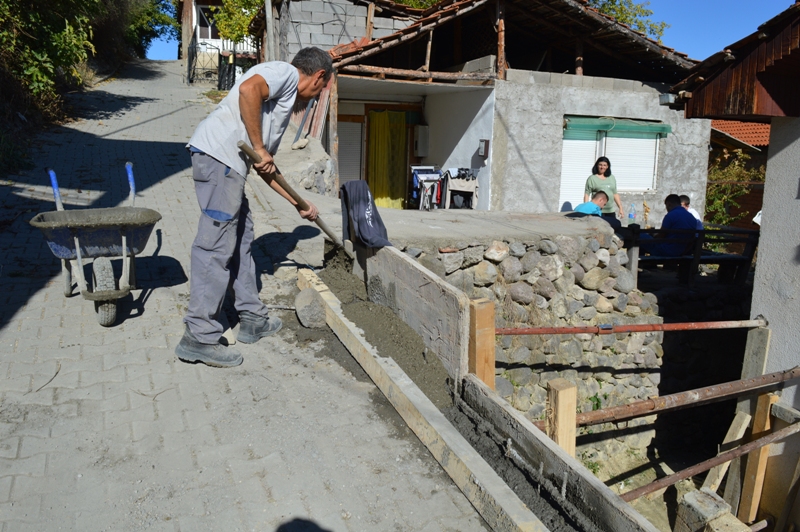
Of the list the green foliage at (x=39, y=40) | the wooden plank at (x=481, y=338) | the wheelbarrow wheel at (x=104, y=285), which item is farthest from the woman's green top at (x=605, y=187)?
the green foliage at (x=39, y=40)

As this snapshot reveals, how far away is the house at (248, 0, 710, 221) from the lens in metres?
11.6

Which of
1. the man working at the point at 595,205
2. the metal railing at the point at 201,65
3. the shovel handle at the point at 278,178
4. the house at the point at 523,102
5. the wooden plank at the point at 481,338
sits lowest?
the wooden plank at the point at 481,338

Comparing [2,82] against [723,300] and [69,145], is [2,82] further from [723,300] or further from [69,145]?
[723,300]

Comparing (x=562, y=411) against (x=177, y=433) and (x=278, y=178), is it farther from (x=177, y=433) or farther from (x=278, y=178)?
(x=278, y=178)

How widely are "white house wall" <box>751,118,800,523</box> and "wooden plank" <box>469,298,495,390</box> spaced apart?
3.38 m

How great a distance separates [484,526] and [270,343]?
2.27 meters

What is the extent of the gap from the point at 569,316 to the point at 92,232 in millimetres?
5381

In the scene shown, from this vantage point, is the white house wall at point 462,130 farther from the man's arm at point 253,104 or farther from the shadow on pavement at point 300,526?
the shadow on pavement at point 300,526

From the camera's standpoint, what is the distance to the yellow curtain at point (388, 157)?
14.3m

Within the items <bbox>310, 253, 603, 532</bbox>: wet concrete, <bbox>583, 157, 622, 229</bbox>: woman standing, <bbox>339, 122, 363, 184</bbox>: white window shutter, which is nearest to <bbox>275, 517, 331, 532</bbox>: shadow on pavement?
<bbox>310, 253, 603, 532</bbox>: wet concrete

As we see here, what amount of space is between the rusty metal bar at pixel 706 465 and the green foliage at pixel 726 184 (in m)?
12.9

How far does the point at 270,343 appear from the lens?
4.41 meters

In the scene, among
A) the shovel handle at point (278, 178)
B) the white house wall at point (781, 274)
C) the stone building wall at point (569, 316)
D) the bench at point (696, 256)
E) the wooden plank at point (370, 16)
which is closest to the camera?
the shovel handle at point (278, 178)

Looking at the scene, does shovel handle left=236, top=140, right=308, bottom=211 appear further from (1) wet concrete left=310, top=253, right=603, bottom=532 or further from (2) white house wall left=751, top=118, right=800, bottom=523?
(2) white house wall left=751, top=118, right=800, bottom=523
